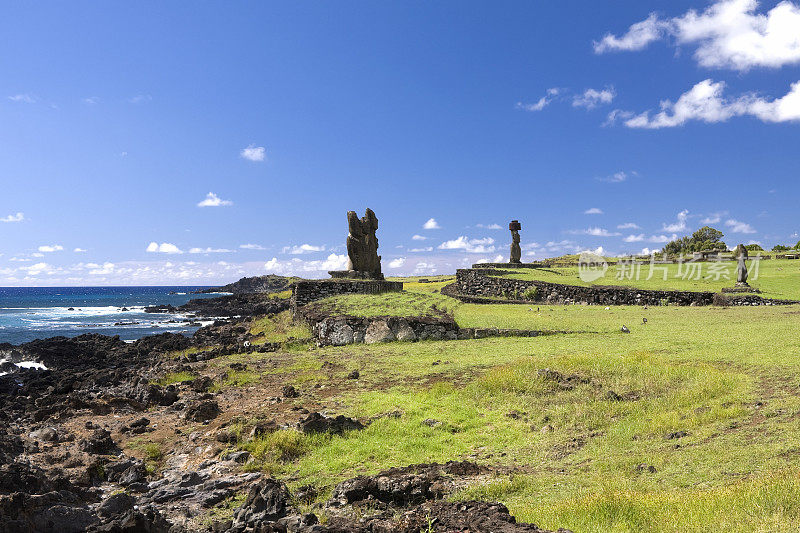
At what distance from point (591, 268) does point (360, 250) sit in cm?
2206

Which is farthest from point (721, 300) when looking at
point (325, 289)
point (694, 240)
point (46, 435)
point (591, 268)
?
point (694, 240)

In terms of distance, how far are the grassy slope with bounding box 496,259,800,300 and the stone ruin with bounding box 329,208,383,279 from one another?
458 inches

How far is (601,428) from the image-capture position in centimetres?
804

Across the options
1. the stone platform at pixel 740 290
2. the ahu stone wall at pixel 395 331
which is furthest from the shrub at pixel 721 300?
the ahu stone wall at pixel 395 331

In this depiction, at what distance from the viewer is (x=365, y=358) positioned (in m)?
15.6

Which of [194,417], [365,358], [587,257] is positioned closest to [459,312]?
[365,358]

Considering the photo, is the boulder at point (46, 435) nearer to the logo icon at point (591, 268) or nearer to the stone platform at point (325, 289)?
the stone platform at point (325, 289)

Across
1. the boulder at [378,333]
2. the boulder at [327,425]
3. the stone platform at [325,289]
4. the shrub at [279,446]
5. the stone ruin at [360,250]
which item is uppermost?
the stone ruin at [360,250]

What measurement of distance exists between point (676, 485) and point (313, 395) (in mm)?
7981

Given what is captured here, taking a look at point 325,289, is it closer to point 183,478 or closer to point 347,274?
point 347,274

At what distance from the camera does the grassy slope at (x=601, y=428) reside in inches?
187

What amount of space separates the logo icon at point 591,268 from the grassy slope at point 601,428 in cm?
1942

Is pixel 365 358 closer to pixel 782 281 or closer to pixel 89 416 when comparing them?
pixel 89 416

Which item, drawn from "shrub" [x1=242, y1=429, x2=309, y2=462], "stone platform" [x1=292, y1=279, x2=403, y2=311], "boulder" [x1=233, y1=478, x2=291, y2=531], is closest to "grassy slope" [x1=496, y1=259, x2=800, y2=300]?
"stone platform" [x1=292, y1=279, x2=403, y2=311]
